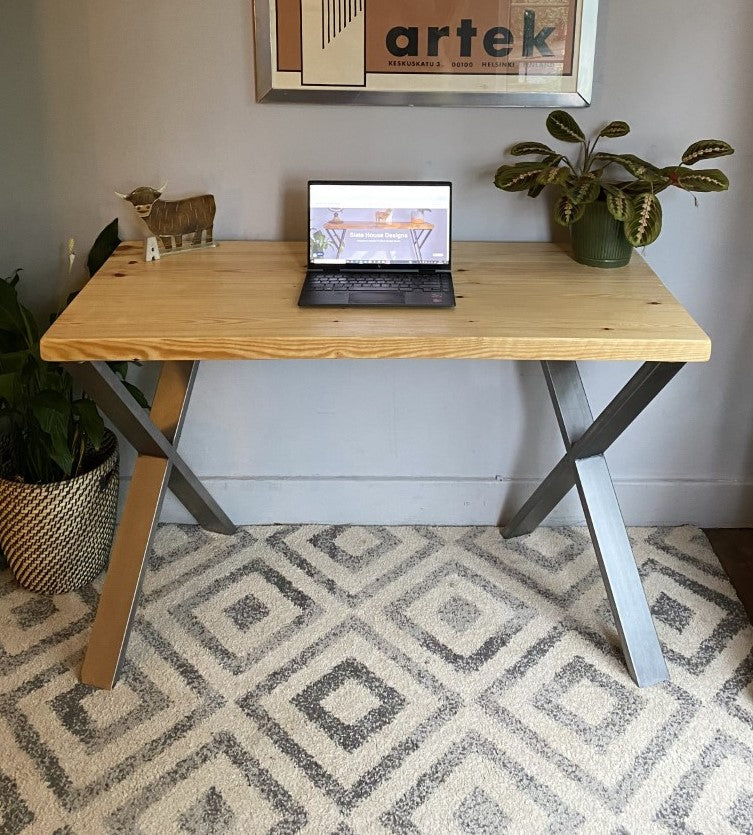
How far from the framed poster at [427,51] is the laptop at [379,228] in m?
0.21

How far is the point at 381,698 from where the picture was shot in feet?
5.62

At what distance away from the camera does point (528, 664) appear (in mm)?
1800

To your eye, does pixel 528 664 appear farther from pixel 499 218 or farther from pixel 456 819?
pixel 499 218

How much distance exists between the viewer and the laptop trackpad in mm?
1586

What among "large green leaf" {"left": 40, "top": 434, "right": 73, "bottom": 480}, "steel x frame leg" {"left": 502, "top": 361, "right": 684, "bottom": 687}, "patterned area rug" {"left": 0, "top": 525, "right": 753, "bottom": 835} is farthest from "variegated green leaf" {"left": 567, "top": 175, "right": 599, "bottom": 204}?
"large green leaf" {"left": 40, "top": 434, "right": 73, "bottom": 480}

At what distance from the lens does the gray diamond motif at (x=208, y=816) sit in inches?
57.3

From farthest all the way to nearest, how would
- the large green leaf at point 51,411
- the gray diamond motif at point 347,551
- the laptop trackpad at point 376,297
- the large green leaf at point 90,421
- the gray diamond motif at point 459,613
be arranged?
the gray diamond motif at point 347,551 → the gray diamond motif at point 459,613 → the large green leaf at point 90,421 → the large green leaf at point 51,411 → the laptop trackpad at point 376,297

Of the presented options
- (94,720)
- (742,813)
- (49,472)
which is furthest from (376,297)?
(742,813)

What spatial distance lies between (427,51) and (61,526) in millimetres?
1273

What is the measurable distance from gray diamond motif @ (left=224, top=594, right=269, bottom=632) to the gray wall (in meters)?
0.31

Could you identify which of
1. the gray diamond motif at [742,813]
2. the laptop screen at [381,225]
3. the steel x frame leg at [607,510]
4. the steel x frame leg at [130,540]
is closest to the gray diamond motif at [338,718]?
the steel x frame leg at [130,540]

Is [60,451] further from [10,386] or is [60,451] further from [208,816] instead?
[208,816]

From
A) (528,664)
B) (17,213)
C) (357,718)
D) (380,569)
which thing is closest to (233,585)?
(380,569)

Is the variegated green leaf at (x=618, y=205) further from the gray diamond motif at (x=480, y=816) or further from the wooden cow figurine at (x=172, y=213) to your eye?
the gray diamond motif at (x=480, y=816)
